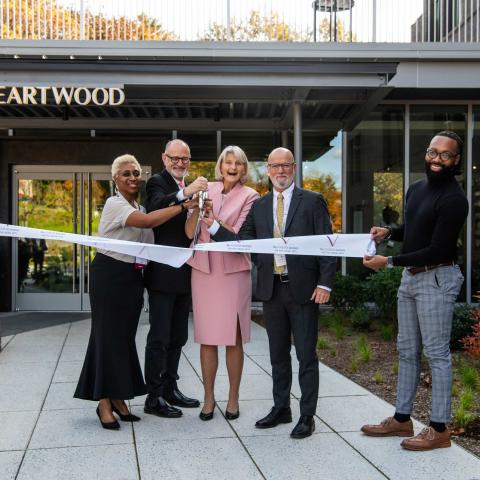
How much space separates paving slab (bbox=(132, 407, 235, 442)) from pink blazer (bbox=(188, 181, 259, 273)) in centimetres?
112

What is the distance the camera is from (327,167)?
10797 mm

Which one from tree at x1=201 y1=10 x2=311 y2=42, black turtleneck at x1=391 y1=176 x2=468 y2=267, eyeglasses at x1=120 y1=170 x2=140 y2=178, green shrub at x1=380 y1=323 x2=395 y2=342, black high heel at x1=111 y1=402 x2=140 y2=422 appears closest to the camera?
black turtleneck at x1=391 y1=176 x2=468 y2=267

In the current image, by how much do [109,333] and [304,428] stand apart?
1.52m

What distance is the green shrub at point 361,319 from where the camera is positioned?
870cm

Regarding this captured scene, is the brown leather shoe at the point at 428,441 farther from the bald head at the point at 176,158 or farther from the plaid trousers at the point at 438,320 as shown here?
the bald head at the point at 176,158

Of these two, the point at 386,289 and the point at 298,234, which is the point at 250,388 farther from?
the point at 386,289

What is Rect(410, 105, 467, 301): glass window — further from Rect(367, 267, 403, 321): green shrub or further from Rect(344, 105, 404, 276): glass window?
Rect(367, 267, 403, 321): green shrub

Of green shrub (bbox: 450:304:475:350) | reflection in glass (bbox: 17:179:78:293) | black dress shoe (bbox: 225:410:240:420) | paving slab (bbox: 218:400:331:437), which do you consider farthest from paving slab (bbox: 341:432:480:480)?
reflection in glass (bbox: 17:179:78:293)

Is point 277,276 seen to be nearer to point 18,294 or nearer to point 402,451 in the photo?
point 402,451

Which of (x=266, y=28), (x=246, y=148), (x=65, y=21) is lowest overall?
(x=246, y=148)

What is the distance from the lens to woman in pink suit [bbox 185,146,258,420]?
440 centimetres

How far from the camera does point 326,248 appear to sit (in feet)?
13.6

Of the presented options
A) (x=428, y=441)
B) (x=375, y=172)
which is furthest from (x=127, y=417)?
(x=375, y=172)

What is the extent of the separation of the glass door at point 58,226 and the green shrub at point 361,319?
194 inches
